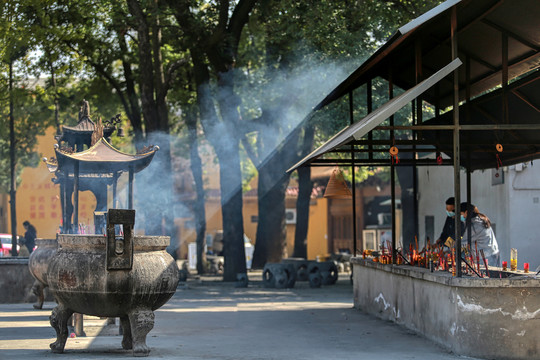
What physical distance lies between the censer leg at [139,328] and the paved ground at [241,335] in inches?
6.5

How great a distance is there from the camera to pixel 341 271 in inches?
1388

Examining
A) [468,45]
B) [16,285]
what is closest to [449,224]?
[468,45]

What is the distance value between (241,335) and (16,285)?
283 inches

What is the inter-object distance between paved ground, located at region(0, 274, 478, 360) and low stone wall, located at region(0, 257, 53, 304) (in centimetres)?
47

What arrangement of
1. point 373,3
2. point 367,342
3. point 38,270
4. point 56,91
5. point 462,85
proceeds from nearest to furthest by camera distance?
point 367,342 < point 38,270 < point 462,85 < point 373,3 < point 56,91

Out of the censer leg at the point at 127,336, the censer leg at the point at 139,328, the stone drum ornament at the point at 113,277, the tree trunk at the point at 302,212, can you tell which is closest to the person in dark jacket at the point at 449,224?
the stone drum ornament at the point at 113,277

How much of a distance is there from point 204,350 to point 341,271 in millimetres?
24742

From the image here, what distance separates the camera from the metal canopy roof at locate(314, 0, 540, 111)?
440 inches

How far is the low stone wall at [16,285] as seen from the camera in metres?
17.9

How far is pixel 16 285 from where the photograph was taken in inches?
706

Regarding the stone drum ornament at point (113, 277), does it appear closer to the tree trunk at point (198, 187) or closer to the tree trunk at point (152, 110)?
the tree trunk at point (152, 110)

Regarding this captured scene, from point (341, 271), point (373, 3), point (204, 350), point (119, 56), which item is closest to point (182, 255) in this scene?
point (341, 271)

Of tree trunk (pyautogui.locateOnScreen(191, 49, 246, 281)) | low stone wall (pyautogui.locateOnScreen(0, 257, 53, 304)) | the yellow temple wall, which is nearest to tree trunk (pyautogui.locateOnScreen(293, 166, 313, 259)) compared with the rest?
tree trunk (pyautogui.locateOnScreen(191, 49, 246, 281))

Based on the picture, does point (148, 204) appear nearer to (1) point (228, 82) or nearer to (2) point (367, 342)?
(1) point (228, 82)
